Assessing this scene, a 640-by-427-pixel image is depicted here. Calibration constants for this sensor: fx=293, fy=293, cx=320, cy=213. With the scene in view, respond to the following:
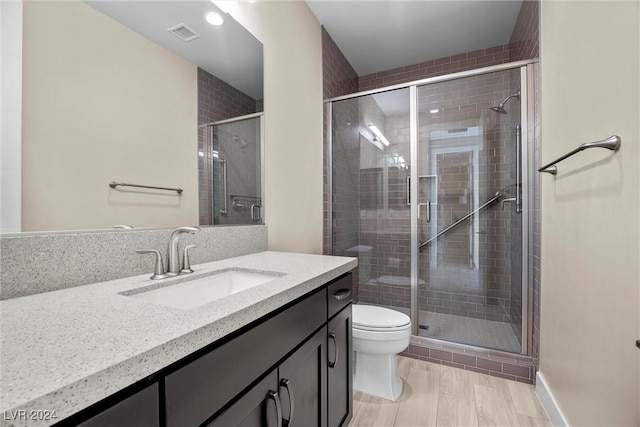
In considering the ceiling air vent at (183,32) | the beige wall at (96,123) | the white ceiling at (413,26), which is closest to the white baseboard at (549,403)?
the beige wall at (96,123)

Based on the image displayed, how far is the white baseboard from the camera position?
132 cm

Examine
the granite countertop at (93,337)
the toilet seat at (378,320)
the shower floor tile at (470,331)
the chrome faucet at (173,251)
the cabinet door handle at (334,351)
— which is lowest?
the shower floor tile at (470,331)

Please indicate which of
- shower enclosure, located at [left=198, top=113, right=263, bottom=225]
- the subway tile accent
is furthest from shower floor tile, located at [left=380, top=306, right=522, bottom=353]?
shower enclosure, located at [left=198, top=113, right=263, bottom=225]

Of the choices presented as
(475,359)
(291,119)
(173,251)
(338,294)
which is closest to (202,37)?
(291,119)

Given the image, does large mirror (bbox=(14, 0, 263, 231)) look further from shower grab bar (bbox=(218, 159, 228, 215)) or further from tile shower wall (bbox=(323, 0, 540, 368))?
tile shower wall (bbox=(323, 0, 540, 368))

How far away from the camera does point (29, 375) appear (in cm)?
37

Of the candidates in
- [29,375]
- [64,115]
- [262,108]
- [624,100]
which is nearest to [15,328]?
[29,375]

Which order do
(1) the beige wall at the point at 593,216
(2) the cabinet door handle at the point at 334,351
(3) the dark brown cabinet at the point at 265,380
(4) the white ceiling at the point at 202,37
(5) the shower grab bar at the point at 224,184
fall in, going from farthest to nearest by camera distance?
(5) the shower grab bar at the point at 224,184 → (2) the cabinet door handle at the point at 334,351 → (4) the white ceiling at the point at 202,37 → (1) the beige wall at the point at 593,216 → (3) the dark brown cabinet at the point at 265,380

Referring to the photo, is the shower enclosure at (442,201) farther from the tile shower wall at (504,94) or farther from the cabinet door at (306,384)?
the cabinet door at (306,384)

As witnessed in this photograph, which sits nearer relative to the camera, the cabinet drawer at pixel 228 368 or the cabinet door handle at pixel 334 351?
the cabinet drawer at pixel 228 368

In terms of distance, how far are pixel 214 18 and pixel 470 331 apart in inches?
101

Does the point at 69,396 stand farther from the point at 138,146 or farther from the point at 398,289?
the point at 398,289

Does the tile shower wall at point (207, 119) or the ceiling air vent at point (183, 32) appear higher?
the ceiling air vent at point (183, 32)

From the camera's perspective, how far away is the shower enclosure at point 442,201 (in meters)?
2.07
